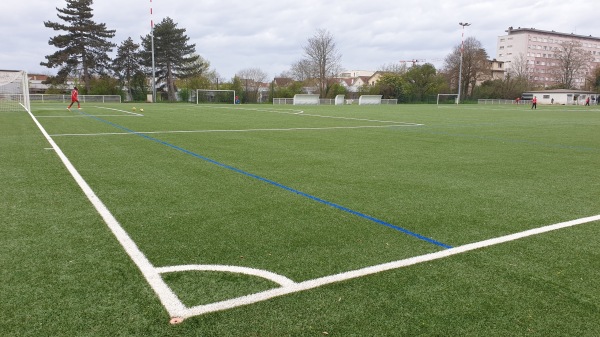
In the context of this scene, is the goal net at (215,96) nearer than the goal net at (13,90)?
No

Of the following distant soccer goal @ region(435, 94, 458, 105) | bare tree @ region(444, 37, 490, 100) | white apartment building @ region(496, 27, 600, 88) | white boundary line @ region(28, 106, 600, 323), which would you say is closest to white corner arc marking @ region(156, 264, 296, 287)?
white boundary line @ region(28, 106, 600, 323)

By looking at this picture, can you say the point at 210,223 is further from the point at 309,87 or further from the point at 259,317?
the point at 309,87

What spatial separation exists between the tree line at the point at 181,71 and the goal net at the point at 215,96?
2688 mm

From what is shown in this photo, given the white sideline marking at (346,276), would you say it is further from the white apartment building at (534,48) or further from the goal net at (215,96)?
the white apartment building at (534,48)

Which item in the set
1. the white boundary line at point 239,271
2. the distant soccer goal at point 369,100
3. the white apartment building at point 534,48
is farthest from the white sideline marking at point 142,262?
the white apartment building at point 534,48

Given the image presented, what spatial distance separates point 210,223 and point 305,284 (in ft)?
5.19

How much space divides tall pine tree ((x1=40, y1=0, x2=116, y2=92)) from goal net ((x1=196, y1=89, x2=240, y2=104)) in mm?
16257

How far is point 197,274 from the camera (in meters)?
2.98

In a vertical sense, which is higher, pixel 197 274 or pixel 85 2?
pixel 85 2

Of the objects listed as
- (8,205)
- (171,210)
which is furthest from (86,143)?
(171,210)

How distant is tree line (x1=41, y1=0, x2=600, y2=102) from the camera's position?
2090 inches

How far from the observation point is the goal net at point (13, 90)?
2267 centimetres

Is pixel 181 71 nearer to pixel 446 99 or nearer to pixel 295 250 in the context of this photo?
pixel 446 99

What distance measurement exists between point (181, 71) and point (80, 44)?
13420mm
